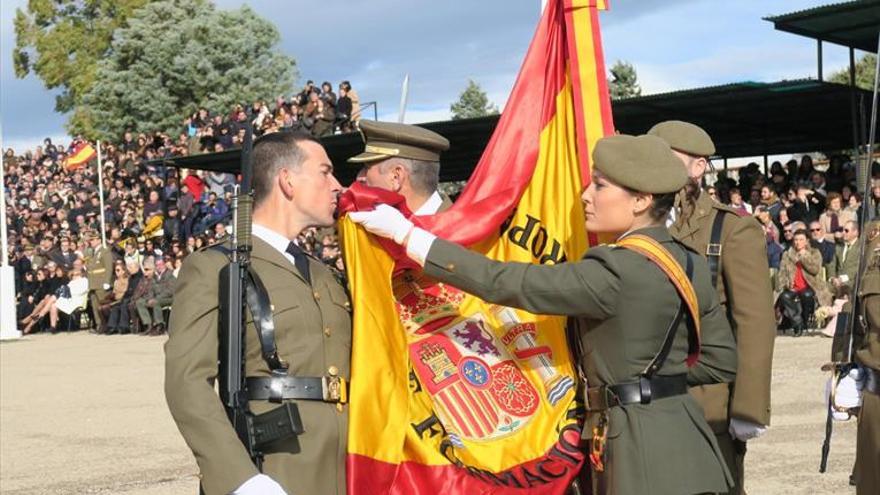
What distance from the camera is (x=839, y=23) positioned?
1653 centimetres

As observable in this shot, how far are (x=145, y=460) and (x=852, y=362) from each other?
249 inches

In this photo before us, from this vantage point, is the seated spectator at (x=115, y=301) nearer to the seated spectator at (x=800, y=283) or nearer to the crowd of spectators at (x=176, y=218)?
the crowd of spectators at (x=176, y=218)

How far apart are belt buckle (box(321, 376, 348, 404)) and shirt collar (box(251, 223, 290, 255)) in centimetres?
45

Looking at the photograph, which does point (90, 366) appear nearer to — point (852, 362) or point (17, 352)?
point (17, 352)

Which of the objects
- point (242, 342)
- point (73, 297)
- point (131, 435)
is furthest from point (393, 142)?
point (73, 297)

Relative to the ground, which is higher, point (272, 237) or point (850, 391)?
point (272, 237)

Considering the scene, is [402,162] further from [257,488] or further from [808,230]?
[808,230]

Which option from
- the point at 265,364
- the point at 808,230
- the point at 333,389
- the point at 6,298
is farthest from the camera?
the point at 6,298

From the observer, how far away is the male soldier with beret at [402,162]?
4652mm

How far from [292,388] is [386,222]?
2.23ft

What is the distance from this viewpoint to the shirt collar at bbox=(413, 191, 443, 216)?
4.66 meters

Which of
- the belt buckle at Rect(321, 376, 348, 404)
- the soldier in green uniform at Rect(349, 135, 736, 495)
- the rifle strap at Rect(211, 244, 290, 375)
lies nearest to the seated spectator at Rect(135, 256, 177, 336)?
the belt buckle at Rect(321, 376, 348, 404)

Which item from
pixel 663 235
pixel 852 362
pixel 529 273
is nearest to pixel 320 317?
pixel 529 273

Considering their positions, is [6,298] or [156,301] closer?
[156,301]
